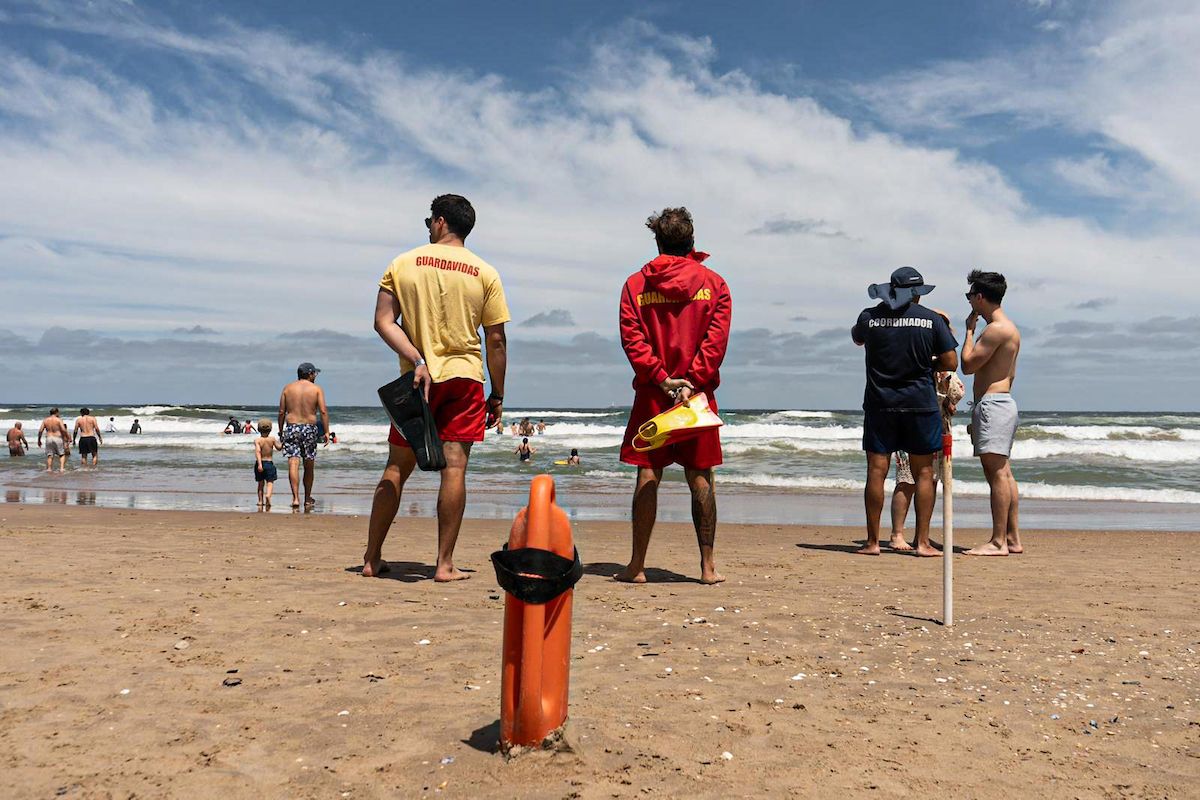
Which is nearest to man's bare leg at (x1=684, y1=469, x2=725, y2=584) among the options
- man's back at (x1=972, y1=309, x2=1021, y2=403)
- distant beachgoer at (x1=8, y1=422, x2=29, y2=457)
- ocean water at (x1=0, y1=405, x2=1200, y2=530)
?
man's back at (x1=972, y1=309, x2=1021, y2=403)

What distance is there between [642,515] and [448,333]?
1487mm

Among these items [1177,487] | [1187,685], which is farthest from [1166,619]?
[1177,487]

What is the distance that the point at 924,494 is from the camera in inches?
259

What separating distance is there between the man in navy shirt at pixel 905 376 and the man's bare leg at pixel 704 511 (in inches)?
68.7

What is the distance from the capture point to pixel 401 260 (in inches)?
190

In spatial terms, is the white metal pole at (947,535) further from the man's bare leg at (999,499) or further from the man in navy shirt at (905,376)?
the man's bare leg at (999,499)

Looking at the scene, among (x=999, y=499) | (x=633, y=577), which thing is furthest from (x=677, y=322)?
(x=999, y=499)

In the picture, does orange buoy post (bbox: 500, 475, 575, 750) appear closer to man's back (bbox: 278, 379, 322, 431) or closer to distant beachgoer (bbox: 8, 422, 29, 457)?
man's back (bbox: 278, 379, 322, 431)

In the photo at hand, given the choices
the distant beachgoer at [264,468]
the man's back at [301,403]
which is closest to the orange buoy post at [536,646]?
the man's back at [301,403]

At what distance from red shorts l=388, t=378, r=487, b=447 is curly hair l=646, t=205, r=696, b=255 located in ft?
4.36

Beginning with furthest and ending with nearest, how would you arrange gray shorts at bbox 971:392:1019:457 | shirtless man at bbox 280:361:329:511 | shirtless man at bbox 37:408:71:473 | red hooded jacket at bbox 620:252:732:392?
1. shirtless man at bbox 37:408:71:473
2. shirtless man at bbox 280:361:329:511
3. gray shorts at bbox 971:392:1019:457
4. red hooded jacket at bbox 620:252:732:392

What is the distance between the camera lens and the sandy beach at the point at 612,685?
2.36 metres

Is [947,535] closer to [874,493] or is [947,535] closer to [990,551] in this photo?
[874,493]

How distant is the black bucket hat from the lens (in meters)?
6.41
